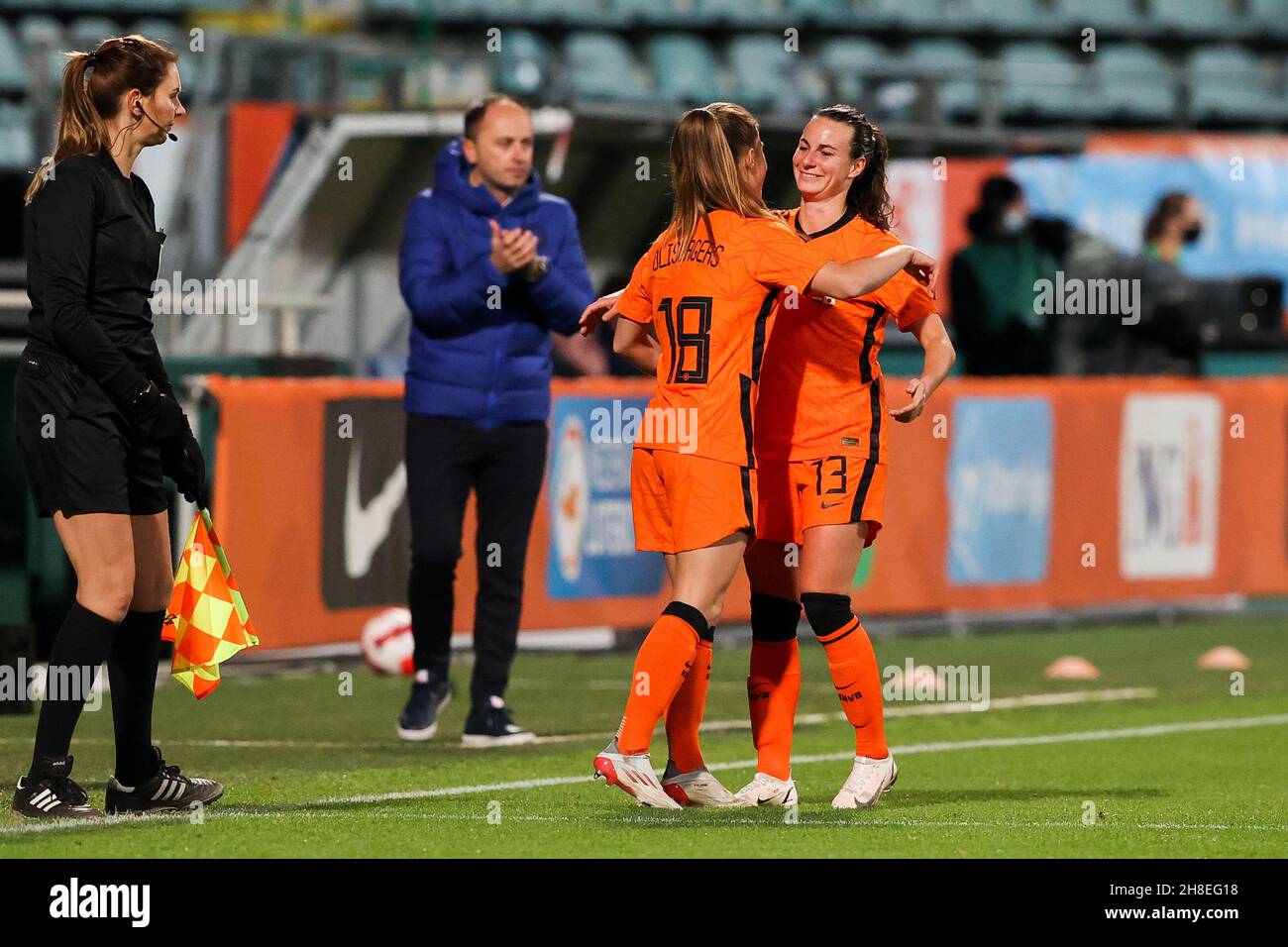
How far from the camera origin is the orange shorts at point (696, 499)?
6918 mm

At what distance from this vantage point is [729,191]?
7.04 meters

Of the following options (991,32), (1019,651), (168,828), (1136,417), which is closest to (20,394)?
(168,828)

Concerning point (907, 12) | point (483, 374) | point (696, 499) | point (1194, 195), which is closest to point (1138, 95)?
point (1194, 195)

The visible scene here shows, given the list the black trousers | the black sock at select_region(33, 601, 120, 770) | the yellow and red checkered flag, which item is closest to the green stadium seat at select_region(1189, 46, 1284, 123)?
the black trousers

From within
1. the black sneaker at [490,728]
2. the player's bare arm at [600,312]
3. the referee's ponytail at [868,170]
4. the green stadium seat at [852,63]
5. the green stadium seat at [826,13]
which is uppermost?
the green stadium seat at [826,13]

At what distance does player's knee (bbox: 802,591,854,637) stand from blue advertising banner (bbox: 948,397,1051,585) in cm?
752

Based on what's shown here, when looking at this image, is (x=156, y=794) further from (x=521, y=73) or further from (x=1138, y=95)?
(x=1138, y=95)

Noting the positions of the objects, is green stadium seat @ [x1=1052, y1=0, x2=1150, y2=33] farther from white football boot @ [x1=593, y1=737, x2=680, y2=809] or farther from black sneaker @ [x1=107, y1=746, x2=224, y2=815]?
black sneaker @ [x1=107, y1=746, x2=224, y2=815]

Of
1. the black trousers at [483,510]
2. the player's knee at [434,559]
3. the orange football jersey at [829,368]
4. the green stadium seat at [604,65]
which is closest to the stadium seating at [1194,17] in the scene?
the green stadium seat at [604,65]

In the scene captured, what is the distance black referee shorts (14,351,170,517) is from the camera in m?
6.67

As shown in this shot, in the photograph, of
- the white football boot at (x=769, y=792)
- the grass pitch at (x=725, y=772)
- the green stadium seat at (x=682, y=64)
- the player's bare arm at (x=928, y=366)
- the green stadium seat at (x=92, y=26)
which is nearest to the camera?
the grass pitch at (x=725, y=772)

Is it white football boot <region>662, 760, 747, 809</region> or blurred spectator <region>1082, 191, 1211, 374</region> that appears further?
blurred spectator <region>1082, 191, 1211, 374</region>

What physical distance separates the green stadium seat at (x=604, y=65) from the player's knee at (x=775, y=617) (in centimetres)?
1594

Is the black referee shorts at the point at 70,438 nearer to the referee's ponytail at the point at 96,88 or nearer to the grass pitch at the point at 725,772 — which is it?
the referee's ponytail at the point at 96,88
